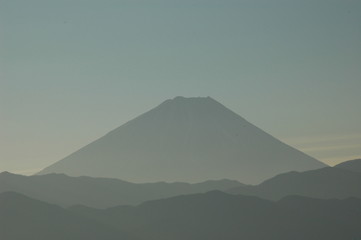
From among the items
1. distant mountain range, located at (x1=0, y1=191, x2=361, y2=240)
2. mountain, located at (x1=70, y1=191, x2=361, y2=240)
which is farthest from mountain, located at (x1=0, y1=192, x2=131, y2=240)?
mountain, located at (x1=70, y1=191, x2=361, y2=240)

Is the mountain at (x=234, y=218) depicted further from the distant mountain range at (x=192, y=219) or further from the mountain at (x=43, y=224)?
the mountain at (x=43, y=224)

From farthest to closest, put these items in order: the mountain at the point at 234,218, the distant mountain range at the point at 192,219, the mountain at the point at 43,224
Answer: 1. the mountain at the point at 234,218
2. the distant mountain range at the point at 192,219
3. the mountain at the point at 43,224

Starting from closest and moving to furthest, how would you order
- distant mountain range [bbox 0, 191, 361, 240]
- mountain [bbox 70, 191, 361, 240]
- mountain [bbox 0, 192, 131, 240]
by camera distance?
mountain [bbox 0, 192, 131, 240] → distant mountain range [bbox 0, 191, 361, 240] → mountain [bbox 70, 191, 361, 240]

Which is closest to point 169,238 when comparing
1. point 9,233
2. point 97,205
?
point 9,233

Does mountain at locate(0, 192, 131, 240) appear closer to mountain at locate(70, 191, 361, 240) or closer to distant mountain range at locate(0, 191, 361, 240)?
distant mountain range at locate(0, 191, 361, 240)

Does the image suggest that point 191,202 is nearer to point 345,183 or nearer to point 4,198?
point 4,198

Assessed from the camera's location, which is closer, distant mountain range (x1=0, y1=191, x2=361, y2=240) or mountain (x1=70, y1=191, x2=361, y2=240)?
distant mountain range (x1=0, y1=191, x2=361, y2=240)

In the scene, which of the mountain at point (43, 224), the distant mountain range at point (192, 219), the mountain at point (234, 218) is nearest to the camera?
the mountain at point (43, 224)

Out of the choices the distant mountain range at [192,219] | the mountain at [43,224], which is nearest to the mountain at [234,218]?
the distant mountain range at [192,219]
